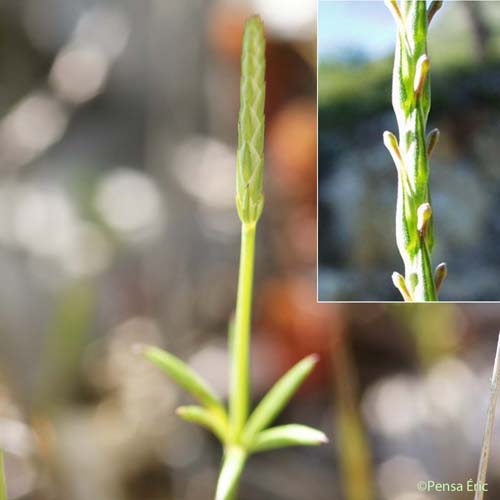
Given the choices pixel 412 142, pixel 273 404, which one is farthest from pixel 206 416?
pixel 412 142

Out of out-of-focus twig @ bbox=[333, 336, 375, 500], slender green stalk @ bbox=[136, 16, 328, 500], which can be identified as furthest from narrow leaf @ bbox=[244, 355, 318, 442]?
out-of-focus twig @ bbox=[333, 336, 375, 500]

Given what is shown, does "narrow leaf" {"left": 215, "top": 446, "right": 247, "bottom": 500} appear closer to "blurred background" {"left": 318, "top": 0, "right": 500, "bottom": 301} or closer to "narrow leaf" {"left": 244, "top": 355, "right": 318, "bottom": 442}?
"narrow leaf" {"left": 244, "top": 355, "right": 318, "bottom": 442}

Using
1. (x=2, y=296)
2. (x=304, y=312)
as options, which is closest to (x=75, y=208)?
(x=2, y=296)

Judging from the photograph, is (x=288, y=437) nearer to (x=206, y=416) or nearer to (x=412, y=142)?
(x=206, y=416)

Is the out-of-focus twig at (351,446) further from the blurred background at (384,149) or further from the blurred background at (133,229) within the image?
the blurred background at (384,149)

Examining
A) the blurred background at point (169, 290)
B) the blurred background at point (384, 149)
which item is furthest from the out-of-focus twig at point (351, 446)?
the blurred background at point (384, 149)

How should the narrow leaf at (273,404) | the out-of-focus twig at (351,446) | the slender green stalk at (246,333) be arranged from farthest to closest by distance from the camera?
the out-of-focus twig at (351,446)
the narrow leaf at (273,404)
the slender green stalk at (246,333)
